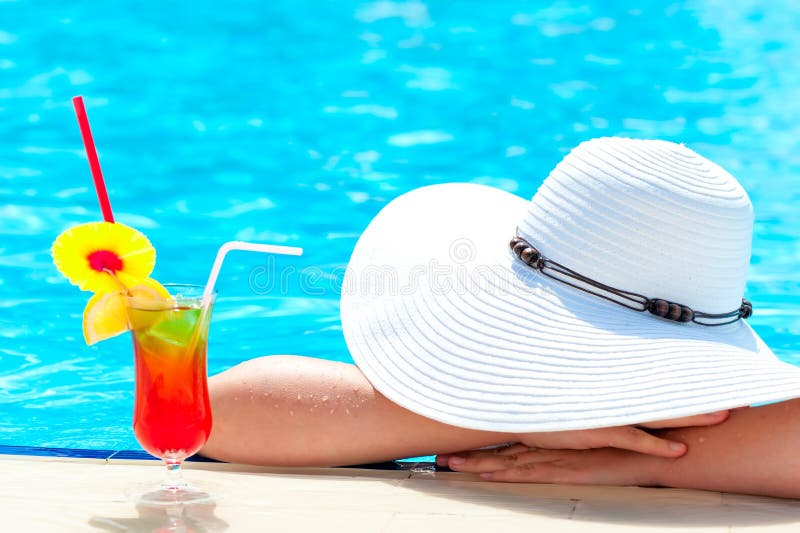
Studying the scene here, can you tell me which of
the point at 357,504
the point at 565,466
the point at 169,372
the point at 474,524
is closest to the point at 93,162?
the point at 169,372

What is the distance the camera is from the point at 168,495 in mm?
1815

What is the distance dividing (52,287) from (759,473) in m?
2.85

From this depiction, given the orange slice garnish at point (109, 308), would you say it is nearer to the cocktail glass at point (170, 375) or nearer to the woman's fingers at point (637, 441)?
the cocktail glass at point (170, 375)

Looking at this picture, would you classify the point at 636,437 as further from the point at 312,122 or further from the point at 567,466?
the point at 312,122

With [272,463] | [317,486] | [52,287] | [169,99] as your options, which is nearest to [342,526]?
[317,486]

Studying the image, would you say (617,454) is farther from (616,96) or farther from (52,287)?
(616,96)

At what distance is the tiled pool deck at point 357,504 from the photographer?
171 cm

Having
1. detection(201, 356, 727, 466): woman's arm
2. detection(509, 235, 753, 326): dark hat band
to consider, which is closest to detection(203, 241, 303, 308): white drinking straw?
detection(201, 356, 727, 466): woman's arm

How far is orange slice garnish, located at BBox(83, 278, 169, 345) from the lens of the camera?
1.72m

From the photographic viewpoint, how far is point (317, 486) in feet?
6.45

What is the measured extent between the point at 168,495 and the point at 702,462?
0.96 m

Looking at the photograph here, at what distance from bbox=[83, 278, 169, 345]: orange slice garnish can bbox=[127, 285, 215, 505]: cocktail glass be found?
0.04 feet

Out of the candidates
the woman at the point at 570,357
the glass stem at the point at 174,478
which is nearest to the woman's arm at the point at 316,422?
the woman at the point at 570,357

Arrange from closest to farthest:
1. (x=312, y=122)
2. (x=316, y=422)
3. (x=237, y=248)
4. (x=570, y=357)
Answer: (x=237, y=248)
(x=570, y=357)
(x=316, y=422)
(x=312, y=122)
